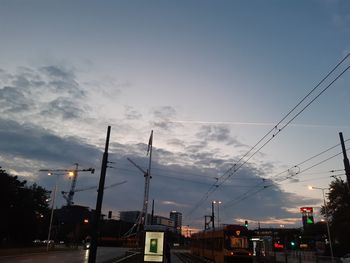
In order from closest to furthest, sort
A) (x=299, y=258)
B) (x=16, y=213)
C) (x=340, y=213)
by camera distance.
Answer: (x=299, y=258) → (x=340, y=213) → (x=16, y=213)

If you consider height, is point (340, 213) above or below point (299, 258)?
above

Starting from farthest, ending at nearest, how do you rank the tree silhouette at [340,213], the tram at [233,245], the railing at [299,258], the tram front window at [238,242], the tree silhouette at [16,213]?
the tree silhouette at [16,213] < the tree silhouette at [340,213] < the tram front window at [238,242] < the tram at [233,245] < the railing at [299,258]

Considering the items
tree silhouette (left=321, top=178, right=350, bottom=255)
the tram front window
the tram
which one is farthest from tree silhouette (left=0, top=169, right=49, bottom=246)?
tree silhouette (left=321, top=178, right=350, bottom=255)

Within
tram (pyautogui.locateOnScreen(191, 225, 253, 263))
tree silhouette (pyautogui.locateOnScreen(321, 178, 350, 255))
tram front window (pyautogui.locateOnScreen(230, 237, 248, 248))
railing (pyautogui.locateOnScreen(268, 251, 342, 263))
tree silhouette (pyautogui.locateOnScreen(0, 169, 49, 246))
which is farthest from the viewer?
tree silhouette (pyautogui.locateOnScreen(0, 169, 49, 246))

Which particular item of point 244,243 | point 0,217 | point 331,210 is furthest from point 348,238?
point 0,217

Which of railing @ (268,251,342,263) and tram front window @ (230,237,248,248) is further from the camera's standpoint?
tram front window @ (230,237,248,248)

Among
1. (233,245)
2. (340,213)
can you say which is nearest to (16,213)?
(233,245)

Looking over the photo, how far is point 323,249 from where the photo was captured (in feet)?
191

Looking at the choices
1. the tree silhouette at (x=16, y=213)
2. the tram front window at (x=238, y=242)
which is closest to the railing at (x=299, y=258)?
the tram front window at (x=238, y=242)

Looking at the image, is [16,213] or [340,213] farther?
[16,213]

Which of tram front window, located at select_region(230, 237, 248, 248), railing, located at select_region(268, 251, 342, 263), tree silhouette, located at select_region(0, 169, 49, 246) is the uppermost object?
tree silhouette, located at select_region(0, 169, 49, 246)

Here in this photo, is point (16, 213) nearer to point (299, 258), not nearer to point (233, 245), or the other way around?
point (233, 245)

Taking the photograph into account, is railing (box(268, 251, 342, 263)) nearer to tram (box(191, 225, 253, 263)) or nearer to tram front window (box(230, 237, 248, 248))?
tram (box(191, 225, 253, 263))

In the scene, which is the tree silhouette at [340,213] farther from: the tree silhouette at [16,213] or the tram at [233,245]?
the tree silhouette at [16,213]
